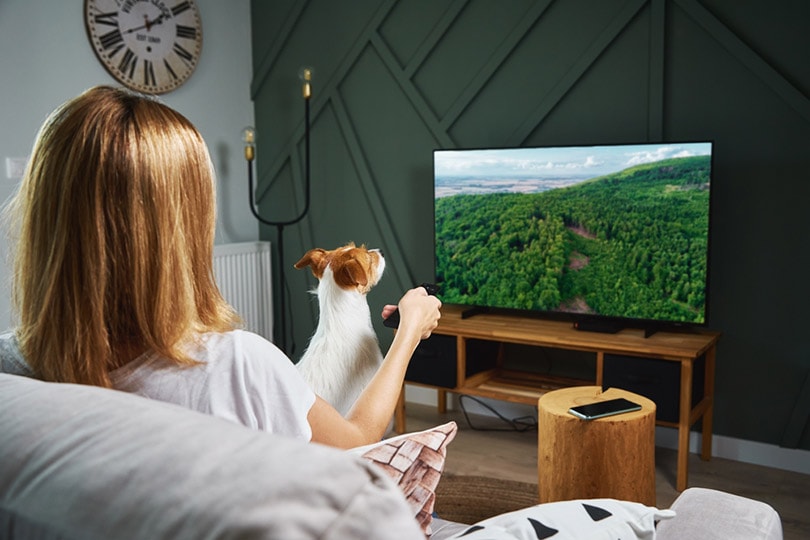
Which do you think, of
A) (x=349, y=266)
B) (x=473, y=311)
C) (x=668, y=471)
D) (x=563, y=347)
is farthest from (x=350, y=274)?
(x=668, y=471)

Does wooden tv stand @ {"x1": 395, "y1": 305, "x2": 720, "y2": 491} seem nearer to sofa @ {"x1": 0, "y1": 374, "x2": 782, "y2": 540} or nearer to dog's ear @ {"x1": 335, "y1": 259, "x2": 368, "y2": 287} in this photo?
dog's ear @ {"x1": 335, "y1": 259, "x2": 368, "y2": 287}

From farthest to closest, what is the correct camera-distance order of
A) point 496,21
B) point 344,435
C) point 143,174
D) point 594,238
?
point 496,21, point 594,238, point 344,435, point 143,174

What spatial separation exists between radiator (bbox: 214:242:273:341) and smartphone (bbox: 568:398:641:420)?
7.97ft

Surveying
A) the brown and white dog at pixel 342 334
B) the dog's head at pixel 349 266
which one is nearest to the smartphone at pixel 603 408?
the brown and white dog at pixel 342 334

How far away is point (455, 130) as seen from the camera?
148 inches

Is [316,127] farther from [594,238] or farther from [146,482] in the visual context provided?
[146,482]

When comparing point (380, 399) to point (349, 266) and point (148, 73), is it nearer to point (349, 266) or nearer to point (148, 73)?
point (349, 266)

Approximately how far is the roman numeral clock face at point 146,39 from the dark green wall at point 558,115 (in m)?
0.48

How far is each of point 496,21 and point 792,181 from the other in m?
1.50

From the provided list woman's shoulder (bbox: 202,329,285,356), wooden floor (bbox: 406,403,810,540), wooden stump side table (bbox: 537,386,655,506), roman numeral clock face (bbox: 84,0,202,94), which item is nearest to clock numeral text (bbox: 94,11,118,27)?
roman numeral clock face (bbox: 84,0,202,94)

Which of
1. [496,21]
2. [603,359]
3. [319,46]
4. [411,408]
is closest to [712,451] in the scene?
[603,359]

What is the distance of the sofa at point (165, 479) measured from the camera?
52 cm

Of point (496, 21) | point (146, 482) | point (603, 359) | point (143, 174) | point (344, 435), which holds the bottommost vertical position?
point (603, 359)

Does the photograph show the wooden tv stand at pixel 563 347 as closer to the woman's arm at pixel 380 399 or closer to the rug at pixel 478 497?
the rug at pixel 478 497
